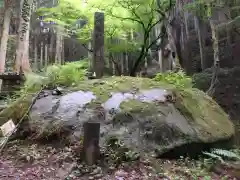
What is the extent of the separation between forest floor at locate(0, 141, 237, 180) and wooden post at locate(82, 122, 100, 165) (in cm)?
14

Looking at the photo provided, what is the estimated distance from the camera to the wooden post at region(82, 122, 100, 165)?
3969 millimetres

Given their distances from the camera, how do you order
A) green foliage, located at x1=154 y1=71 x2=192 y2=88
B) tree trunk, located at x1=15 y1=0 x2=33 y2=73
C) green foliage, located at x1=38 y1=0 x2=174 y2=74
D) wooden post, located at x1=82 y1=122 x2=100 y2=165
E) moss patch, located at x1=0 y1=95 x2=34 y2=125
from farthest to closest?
1. tree trunk, located at x1=15 y1=0 x2=33 y2=73
2. green foliage, located at x1=38 y1=0 x2=174 y2=74
3. green foliage, located at x1=154 y1=71 x2=192 y2=88
4. moss patch, located at x1=0 y1=95 x2=34 y2=125
5. wooden post, located at x1=82 y1=122 x2=100 y2=165

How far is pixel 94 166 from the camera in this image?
3.96m

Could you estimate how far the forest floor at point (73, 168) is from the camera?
3803 mm

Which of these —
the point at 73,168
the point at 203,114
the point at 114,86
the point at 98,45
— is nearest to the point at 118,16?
the point at 98,45

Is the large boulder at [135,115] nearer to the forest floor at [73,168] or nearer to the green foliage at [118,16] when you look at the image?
the forest floor at [73,168]

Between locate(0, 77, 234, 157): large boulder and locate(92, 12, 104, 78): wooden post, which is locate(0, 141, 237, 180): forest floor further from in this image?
locate(92, 12, 104, 78): wooden post

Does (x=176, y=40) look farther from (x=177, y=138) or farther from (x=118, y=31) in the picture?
(x=177, y=138)

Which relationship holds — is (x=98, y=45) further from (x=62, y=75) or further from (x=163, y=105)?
(x=163, y=105)

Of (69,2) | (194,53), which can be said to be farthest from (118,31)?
(194,53)

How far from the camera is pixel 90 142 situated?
3.97 metres

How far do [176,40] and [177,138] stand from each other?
624 cm

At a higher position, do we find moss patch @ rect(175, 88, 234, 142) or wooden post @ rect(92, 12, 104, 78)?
wooden post @ rect(92, 12, 104, 78)

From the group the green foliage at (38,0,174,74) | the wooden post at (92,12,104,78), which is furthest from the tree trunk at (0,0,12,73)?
the wooden post at (92,12,104,78)
